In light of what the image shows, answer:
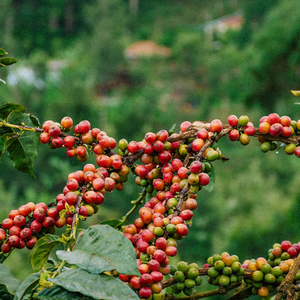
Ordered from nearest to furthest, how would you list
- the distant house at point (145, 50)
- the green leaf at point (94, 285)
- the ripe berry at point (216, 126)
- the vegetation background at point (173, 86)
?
the green leaf at point (94, 285) < the ripe berry at point (216, 126) < the vegetation background at point (173, 86) < the distant house at point (145, 50)

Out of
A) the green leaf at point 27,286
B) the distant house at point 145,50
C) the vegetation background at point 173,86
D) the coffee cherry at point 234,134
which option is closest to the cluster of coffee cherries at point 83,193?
the green leaf at point 27,286

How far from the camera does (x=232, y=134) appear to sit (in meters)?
0.68

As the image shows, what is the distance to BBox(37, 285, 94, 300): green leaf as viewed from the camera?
448 millimetres

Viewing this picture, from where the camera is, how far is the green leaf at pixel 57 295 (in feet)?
1.47

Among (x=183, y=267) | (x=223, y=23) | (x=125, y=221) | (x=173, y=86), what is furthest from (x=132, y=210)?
(x=223, y=23)

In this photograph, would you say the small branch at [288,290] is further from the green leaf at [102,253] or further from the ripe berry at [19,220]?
the ripe berry at [19,220]

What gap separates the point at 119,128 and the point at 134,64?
11857 mm

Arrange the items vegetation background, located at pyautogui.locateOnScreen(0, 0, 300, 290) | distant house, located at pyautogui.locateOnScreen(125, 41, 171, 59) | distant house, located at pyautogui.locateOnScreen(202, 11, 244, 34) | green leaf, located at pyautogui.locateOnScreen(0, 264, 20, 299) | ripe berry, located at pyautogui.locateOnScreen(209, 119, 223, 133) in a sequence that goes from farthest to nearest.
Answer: distant house, located at pyautogui.locateOnScreen(202, 11, 244, 34)
distant house, located at pyautogui.locateOnScreen(125, 41, 171, 59)
vegetation background, located at pyautogui.locateOnScreen(0, 0, 300, 290)
ripe berry, located at pyautogui.locateOnScreen(209, 119, 223, 133)
green leaf, located at pyautogui.locateOnScreen(0, 264, 20, 299)

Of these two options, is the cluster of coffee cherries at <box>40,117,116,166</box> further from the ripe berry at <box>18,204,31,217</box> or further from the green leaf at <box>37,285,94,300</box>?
the green leaf at <box>37,285,94,300</box>

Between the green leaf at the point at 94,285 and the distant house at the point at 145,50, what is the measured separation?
24123mm

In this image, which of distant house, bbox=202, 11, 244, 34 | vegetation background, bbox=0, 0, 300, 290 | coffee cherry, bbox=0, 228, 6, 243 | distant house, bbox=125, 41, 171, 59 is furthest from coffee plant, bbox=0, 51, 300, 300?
distant house, bbox=202, 11, 244, 34

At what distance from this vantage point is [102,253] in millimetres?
476

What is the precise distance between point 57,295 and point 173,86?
74.1ft

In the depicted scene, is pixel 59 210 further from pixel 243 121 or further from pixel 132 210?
pixel 243 121
